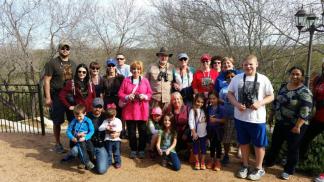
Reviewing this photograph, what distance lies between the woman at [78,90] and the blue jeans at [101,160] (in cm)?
76

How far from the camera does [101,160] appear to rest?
4.69 m

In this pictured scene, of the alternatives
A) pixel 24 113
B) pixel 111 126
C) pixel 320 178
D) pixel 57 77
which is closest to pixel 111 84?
pixel 111 126

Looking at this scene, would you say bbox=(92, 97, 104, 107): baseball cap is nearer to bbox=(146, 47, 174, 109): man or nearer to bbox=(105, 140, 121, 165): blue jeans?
bbox=(105, 140, 121, 165): blue jeans

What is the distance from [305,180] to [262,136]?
1.07 metres

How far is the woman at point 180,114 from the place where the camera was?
498cm

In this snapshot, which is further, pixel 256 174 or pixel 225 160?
pixel 225 160

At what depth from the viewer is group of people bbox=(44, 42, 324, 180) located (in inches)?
177

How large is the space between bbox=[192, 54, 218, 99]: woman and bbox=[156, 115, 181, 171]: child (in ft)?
2.46

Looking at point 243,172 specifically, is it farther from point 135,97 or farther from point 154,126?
point 135,97

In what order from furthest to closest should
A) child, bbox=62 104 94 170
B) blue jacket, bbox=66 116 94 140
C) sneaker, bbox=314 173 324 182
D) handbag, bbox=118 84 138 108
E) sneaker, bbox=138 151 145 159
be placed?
sneaker, bbox=138 151 145 159
handbag, bbox=118 84 138 108
blue jacket, bbox=66 116 94 140
child, bbox=62 104 94 170
sneaker, bbox=314 173 324 182

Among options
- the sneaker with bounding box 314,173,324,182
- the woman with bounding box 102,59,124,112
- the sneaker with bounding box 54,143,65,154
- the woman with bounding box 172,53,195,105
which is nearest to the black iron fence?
the sneaker with bounding box 54,143,65,154

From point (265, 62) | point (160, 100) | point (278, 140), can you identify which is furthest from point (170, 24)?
point (278, 140)

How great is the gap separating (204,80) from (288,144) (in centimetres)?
169

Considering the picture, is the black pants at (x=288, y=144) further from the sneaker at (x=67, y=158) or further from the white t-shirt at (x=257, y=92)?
the sneaker at (x=67, y=158)
